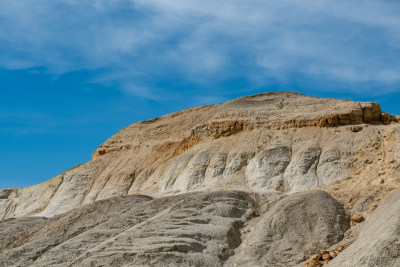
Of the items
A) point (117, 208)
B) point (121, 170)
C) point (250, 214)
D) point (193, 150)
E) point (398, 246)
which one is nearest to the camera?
point (398, 246)

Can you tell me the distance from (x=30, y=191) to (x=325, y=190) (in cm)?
2686

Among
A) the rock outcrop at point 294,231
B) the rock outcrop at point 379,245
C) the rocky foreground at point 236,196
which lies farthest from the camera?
the rocky foreground at point 236,196

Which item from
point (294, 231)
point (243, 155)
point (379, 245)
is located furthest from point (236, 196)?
point (379, 245)

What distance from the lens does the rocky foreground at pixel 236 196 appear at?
25297 millimetres

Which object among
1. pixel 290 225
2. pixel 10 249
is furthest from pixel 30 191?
pixel 290 225

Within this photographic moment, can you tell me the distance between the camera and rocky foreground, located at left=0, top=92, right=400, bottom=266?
25297 millimetres

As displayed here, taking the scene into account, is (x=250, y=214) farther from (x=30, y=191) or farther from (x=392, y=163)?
(x=30, y=191)

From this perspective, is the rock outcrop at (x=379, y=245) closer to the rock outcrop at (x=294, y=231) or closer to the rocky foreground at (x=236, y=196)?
the rocky foreground at (x=236, y=196)

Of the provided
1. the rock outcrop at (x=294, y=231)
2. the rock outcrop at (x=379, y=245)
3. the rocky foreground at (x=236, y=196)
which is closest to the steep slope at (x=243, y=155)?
the rocky foreground at (x=236, y=196)

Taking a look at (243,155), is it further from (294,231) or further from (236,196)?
(294,231)

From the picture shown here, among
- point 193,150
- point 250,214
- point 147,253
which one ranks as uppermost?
point 193,150

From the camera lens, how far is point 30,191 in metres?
50.0

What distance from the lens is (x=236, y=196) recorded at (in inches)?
1254

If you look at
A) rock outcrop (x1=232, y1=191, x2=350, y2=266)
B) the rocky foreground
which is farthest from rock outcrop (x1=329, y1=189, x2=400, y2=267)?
rock outcrop (x1=232, y1=191, x2=350, y2=266)
